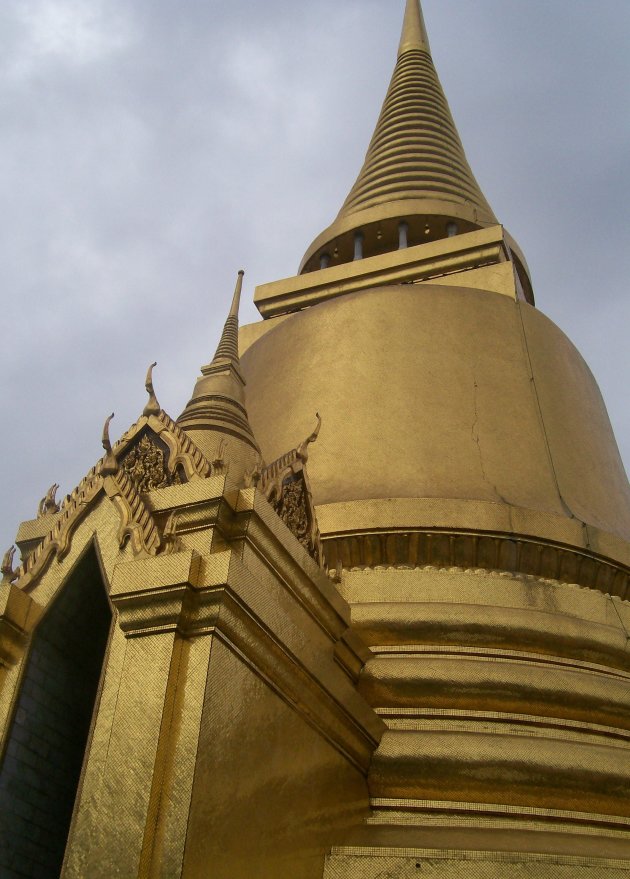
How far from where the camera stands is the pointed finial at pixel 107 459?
4.74 m

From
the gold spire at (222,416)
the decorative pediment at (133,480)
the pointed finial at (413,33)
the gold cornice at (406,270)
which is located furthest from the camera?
the pointed finial at (413,33)

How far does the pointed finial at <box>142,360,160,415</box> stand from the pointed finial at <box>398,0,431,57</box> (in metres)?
11.7

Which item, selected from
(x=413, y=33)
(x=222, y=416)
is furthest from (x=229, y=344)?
(x=413, y=33)

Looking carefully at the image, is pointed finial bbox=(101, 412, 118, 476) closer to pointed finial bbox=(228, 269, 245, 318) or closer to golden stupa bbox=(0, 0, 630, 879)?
golden stupa bbox=(0, 0, 630, 879)

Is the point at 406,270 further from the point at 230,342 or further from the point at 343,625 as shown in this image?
the point at 343,625

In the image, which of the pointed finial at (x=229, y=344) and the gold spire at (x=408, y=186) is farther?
the gold spire at (x=408, y=186)

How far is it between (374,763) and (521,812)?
30.0 inches

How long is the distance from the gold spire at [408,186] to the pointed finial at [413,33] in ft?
2.59

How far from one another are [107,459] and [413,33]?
12.8m

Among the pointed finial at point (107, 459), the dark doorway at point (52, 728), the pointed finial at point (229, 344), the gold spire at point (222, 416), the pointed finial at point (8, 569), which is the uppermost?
the pointed finial at point (229, 344)

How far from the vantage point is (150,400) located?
509cm

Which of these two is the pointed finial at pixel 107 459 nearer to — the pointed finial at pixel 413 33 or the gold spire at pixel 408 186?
the gold spire at pixel 408 186

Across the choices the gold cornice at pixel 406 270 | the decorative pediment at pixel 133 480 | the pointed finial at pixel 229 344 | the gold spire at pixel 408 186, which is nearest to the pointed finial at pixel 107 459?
the decorative pediment at pixel 133 480

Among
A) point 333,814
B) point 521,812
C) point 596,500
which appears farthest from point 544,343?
point 333,814
